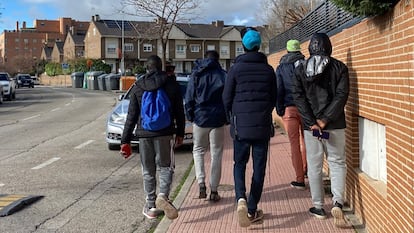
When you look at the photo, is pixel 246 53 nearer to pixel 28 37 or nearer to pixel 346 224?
pixel 346 224

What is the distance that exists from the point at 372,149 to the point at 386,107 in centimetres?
97

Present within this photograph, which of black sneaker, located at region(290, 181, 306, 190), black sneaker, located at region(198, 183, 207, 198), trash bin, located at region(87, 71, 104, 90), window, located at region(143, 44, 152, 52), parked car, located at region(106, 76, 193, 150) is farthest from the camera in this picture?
window, located at region(143, 44, 152, 52)

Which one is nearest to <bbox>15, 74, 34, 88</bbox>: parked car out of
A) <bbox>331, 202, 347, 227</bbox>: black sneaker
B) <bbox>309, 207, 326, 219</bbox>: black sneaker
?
<bbox>309, 207, 326, 219</bbox>: black sneaker

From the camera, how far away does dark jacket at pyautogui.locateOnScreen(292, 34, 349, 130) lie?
5.09m

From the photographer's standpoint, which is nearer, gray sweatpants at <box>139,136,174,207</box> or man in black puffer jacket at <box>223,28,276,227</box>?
man in black puffer jacket at <box>223,28,276,227</box>

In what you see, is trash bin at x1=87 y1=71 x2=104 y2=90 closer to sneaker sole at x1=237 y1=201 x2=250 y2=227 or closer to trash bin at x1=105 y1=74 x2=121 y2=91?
trash bin at x1=105 y1=74 x2=121 y2=91

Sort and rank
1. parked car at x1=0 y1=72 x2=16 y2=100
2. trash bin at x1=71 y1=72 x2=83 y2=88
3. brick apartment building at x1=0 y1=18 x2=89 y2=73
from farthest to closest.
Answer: brick apartment building at x1=0 y1=18 x2=89 y2=73 < trash bin at x1=71 y1=72 x2=83 y2=88 < parked car at x1=0 y1=72 x2=16 y2=100

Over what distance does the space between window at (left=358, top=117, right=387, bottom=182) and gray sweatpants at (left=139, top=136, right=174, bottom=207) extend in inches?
84.2

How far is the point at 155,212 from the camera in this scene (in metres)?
5.94

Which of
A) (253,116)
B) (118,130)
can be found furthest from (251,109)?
(118,130)

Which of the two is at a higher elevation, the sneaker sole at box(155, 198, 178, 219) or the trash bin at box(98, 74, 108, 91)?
the trash bin at box(98, 74, 108, 91)

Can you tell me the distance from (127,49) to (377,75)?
75270 millimetres

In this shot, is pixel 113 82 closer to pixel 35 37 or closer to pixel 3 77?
pixel 3 77

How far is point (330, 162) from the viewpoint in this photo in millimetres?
5348
